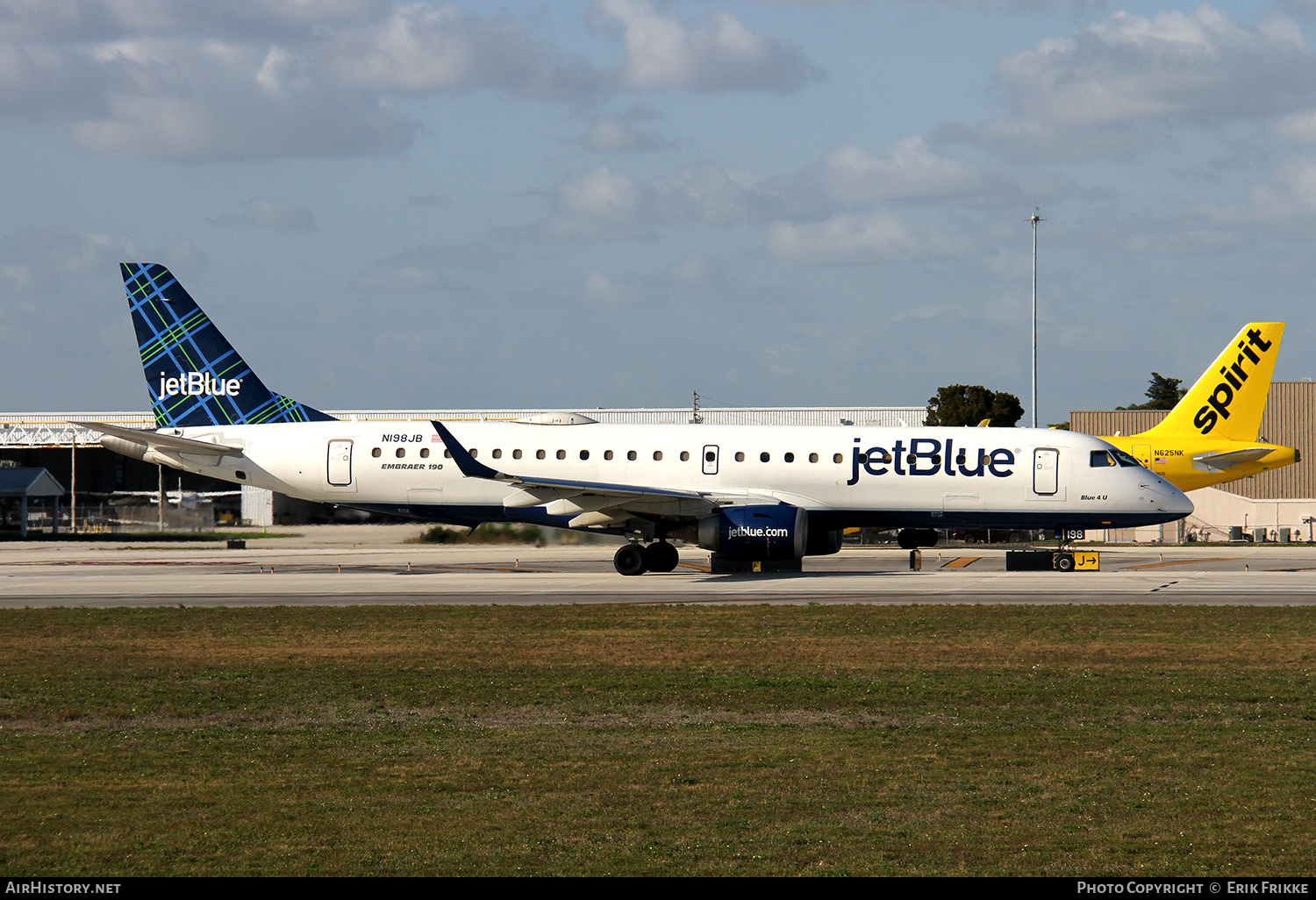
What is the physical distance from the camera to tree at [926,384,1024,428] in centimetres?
7944

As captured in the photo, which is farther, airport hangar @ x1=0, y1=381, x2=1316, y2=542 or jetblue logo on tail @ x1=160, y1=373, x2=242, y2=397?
airport hangar @ x1=0, y1=381, x2=1316, y2=542

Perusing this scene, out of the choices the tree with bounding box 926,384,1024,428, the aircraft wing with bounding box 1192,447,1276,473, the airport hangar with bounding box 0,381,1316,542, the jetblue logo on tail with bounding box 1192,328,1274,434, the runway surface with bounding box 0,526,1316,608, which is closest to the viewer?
Answer: the runway surface with bounding box 0,526,1316,608

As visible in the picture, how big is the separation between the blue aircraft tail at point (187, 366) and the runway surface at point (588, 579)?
4.73 metres

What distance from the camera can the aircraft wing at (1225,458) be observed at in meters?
40.0

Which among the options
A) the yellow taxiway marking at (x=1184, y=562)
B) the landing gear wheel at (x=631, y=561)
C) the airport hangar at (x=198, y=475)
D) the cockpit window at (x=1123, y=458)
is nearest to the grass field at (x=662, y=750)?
the landing gear wheel at (x=631, y=561)

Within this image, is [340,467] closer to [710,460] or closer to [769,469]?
[710,460]

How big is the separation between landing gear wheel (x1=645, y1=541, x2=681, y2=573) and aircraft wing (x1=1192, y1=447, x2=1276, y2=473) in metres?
18.9

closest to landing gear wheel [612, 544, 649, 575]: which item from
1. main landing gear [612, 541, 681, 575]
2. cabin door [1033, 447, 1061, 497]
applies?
main landing gear [612, 541, 681, 575]

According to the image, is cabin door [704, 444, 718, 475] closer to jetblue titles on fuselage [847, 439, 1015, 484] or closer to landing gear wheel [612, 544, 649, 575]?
landing gear wheel [612, 544, 649, 575]

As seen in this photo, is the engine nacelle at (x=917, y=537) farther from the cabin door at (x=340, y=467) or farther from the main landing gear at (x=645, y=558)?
the cabin door at (x=340, y=467)

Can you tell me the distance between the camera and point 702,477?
33469 millimetres
